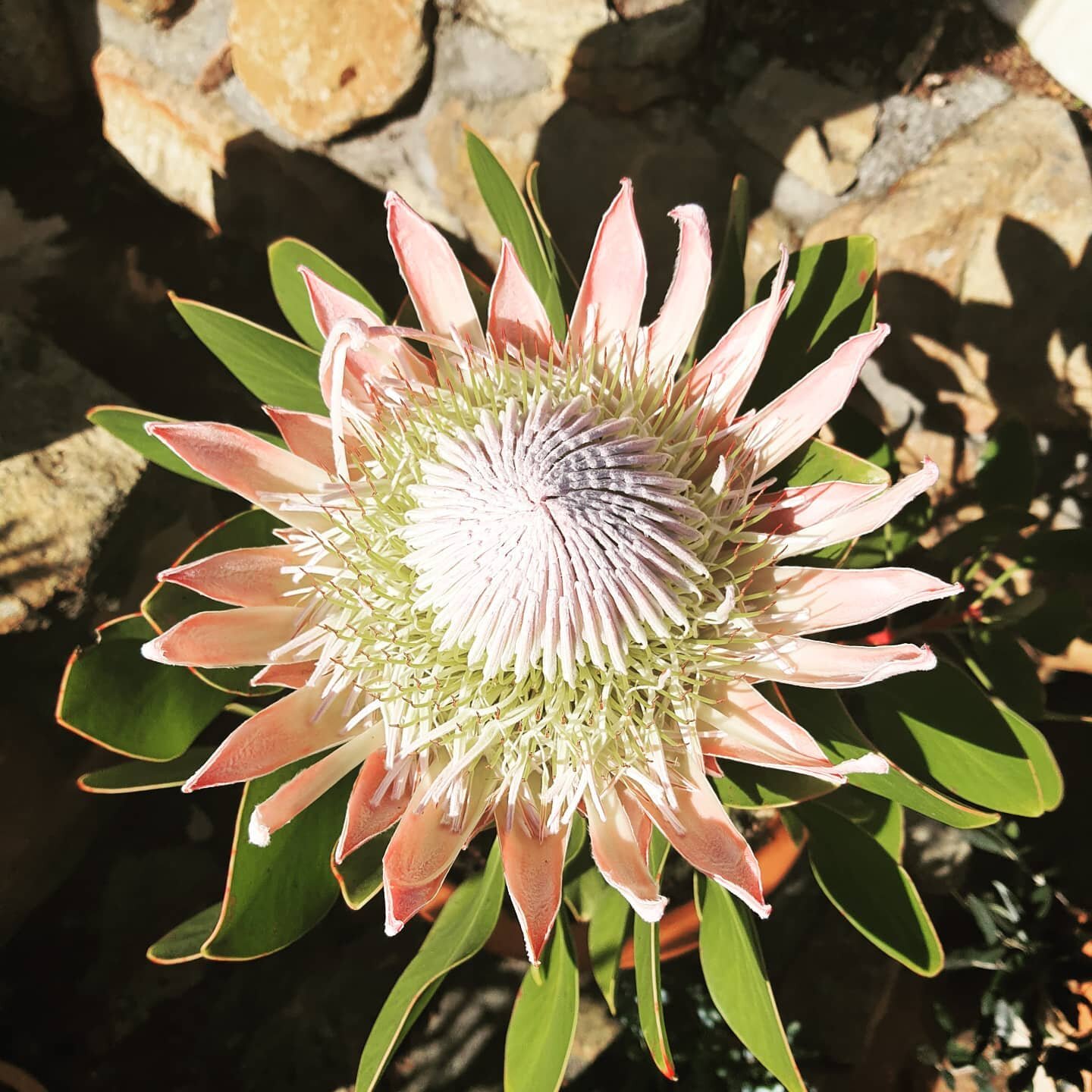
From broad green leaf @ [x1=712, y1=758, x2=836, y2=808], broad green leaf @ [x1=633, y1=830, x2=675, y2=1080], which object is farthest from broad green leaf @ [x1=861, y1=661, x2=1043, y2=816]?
broad green leaf @ [x1=633, y1=830, x2=675, y2=1080]

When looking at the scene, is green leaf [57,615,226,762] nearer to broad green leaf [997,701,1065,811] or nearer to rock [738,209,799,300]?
broad green leaf [997,701,1065,811]

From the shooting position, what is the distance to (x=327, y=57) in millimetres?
1894

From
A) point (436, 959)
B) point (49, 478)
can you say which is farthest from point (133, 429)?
point (436, 959)

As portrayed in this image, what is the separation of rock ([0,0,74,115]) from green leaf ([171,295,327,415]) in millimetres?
1372

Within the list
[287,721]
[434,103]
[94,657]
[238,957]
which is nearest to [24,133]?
[434,103]

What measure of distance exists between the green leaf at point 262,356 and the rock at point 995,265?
1092 millimetres

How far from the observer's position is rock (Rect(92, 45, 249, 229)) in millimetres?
2109

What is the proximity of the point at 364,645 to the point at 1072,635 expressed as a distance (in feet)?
3.71

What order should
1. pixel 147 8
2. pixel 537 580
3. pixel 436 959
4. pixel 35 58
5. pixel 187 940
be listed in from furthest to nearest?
1. pixel 35 58
2. pixel 147 8
3. pixel 187 940
4. pixel 436 959
5. pixel 537 580

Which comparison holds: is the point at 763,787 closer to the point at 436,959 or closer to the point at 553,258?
the point at 436,959

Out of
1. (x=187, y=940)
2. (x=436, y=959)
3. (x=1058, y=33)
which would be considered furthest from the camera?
(x=1058, y=33)

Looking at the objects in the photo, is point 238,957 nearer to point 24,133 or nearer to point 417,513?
point 417,513

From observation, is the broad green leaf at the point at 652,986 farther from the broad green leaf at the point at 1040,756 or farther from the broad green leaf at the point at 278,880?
the broad green leaf at the point at 1040,756

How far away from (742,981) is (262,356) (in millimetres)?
1098
